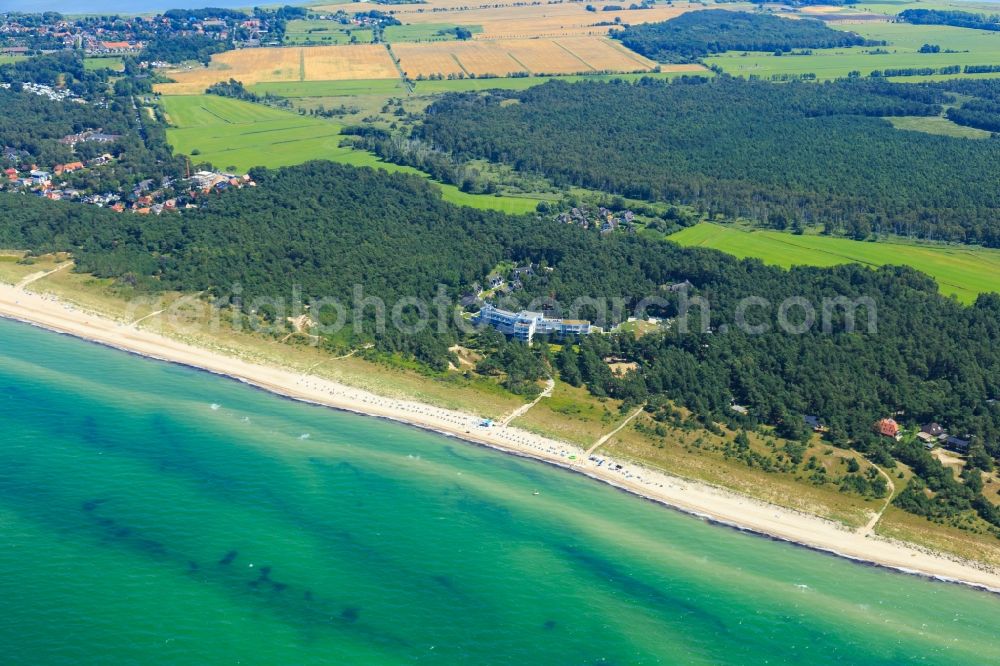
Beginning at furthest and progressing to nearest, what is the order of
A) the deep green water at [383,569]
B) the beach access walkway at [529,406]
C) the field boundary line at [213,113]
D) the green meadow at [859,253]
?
the field boundary line at [213,113]
the green meadow at [859,253]
the beach access walkway at [529,406]
the deep green water at [383,569]

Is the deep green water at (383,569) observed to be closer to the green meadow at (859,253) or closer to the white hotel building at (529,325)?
the white hotel building at (529,325)

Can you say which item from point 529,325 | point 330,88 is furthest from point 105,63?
point 529,325

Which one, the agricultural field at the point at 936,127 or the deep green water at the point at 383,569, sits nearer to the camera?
the deep green water at the point at 383,569

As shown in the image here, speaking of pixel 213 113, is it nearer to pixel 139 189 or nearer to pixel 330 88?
pixel 330 88

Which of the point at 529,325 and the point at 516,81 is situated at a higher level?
the point at 516,81

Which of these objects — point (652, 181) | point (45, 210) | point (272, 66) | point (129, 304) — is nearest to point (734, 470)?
point (129, 304)

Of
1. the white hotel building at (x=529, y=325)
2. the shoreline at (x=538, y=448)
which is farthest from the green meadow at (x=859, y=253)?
the shoreline at (x=538, y=448)

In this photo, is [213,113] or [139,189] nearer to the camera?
[139,189]

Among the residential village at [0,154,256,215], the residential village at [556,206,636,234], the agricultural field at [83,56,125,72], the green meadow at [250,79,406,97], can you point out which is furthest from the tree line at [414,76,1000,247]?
the agricultural field at [83,56,125,72]
